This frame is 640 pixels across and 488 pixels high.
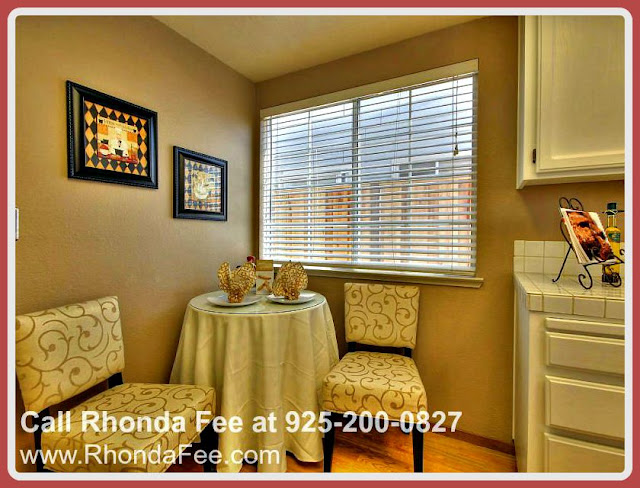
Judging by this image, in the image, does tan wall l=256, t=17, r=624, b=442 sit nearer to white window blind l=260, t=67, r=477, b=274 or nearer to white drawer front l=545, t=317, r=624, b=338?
white window blind l=260, t=67, r=477, b=274

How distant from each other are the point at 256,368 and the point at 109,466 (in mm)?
640

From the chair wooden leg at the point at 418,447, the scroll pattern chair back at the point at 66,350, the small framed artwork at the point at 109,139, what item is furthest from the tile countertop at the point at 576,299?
the small framed artwork at the point at 109,139

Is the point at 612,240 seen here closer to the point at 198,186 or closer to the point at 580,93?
the point at 580,93

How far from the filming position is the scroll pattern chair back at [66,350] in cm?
109

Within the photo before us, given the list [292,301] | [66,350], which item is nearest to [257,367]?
[292,301]

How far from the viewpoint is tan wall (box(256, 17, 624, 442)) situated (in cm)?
164

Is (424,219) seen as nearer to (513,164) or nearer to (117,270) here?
(513,164)

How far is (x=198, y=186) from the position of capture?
198cm

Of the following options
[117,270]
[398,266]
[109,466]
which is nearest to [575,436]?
[398,266]

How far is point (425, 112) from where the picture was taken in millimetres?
1873

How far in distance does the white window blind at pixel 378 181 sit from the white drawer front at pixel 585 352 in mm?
711

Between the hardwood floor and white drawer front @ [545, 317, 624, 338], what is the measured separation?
0.97 meters

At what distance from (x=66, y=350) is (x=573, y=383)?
193 centimetres

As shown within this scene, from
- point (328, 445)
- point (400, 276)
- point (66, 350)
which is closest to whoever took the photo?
point (66, 350)
